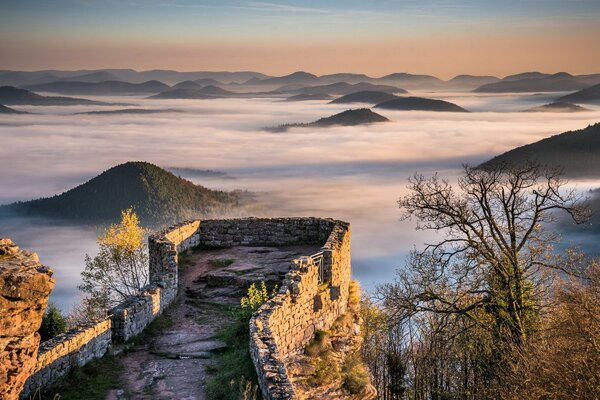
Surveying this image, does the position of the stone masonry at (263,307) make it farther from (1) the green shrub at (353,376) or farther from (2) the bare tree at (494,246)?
(2) the bare tree at (494,246)

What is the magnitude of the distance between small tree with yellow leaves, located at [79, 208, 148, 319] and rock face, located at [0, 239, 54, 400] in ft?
150

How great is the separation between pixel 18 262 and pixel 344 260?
1758cm

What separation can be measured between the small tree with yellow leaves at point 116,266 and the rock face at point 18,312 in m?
45.7

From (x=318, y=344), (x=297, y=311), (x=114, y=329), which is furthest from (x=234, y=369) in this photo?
(x=318, y=344)

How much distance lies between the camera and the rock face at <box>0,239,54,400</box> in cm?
1330

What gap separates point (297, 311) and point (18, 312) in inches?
465

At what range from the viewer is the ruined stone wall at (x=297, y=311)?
17656mm

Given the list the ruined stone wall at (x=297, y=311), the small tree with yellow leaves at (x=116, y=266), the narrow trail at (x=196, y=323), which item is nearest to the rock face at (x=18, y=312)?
the ruined stone wall at (x=297, y=311)

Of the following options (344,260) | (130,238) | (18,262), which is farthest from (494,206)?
(130,238)

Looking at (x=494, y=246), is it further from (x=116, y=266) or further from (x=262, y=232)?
(x=116, y=266)

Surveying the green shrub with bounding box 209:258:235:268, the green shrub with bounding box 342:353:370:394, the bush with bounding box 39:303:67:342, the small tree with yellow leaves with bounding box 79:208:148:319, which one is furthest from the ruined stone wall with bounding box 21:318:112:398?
the small tree with yellow leaves with bounding box 79:208:148:319

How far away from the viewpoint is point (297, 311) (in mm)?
24234

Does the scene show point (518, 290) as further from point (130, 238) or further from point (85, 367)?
point (130, 238)

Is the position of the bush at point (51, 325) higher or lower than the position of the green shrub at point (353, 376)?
lower
